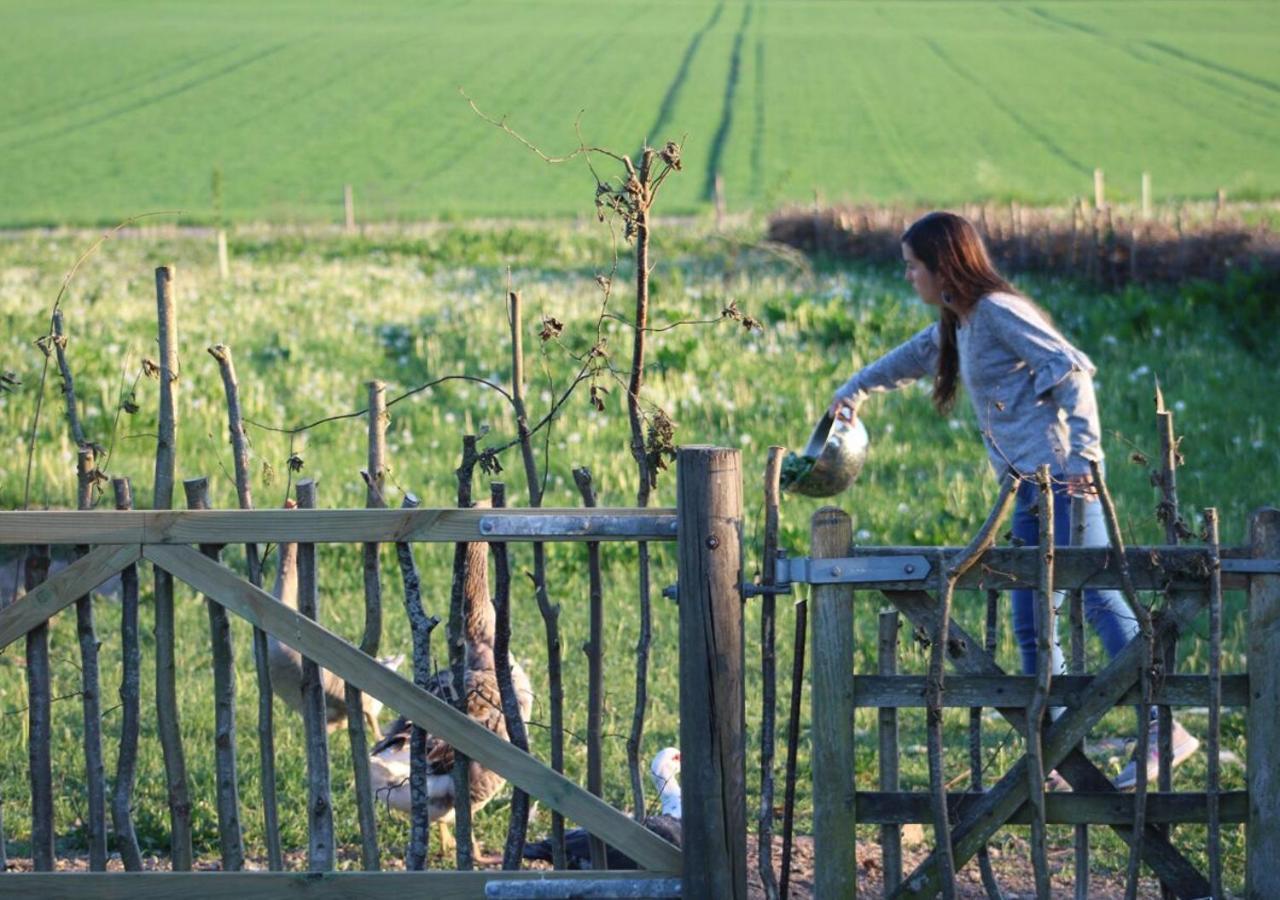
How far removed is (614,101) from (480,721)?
44.0m

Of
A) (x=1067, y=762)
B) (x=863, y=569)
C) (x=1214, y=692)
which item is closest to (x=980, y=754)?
(x=1067, y=762)

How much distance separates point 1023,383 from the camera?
4.63 meters

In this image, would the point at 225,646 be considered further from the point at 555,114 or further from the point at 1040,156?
the point at 555,114

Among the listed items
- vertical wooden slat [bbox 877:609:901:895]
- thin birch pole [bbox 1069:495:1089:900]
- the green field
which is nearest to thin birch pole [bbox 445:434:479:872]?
vertical wooden slat [bbox 877:609:901:895]

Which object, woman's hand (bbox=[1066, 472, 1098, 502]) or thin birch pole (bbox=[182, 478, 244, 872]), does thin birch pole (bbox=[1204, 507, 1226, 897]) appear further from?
thin birch pole (bbox=[182, 478, 244, 872])

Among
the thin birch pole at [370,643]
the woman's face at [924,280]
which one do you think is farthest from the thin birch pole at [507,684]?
the woman's face at [924,280]

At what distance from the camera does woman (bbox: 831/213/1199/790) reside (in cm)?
449

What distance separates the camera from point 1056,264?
17.8 meters

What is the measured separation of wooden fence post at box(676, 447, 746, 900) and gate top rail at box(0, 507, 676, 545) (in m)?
0.12

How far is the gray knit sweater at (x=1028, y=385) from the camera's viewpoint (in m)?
4.47

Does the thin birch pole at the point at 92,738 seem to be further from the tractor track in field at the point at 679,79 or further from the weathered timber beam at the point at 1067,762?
the tractor track in field at the point at 679,79

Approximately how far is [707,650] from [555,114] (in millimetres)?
43745

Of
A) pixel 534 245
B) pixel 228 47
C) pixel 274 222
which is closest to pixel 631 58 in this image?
pixel 228 47

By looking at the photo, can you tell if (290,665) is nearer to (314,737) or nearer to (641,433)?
(314,737)
